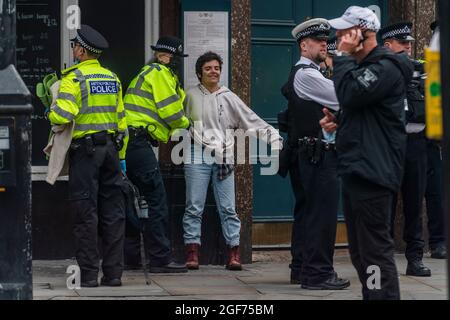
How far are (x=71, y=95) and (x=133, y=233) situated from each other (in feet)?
5.08

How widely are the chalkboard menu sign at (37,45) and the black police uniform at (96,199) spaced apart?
4.03ft

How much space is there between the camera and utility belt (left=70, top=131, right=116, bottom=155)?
29.3 feet

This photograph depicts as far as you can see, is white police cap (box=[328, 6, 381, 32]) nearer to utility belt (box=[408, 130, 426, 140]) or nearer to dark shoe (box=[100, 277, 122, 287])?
utility belt (box=[408, 130, 426, 140])

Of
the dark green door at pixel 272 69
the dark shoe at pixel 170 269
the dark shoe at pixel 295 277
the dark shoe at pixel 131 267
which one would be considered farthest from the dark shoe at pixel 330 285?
the dark green door at pixel 272 69

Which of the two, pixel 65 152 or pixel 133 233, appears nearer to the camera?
pixel 65 152

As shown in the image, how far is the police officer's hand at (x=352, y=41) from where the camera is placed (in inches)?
288

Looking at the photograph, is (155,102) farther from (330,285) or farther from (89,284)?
(330,285)

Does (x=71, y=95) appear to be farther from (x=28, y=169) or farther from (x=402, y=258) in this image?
(x=402, y=258)

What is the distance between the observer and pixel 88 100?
352 inches

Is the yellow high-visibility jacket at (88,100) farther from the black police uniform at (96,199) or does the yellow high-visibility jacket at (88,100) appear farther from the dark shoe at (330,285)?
the dark shoe at (330,285)

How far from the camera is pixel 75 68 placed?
29.6 ft

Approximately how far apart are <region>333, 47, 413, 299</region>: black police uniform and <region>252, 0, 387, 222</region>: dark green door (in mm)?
3670
